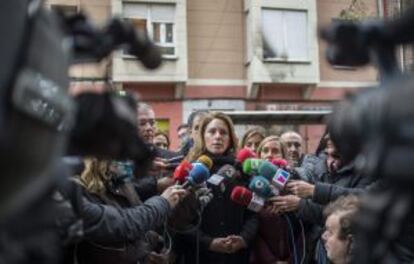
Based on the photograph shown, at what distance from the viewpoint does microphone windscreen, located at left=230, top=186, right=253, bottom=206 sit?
411cm

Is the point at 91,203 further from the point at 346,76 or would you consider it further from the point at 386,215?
the point at 346,76

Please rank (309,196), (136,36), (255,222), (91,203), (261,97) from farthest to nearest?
(261,97), (255,222), (309,196), (91,203), (136,36)

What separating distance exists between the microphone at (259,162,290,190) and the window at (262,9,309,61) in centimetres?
1262

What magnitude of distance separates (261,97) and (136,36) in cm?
1539

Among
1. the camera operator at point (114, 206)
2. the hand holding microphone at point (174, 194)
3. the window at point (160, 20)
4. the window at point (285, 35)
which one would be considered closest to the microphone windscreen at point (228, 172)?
the hand holding microphone at point (174, 194)

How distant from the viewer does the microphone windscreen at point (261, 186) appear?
4.05 meters

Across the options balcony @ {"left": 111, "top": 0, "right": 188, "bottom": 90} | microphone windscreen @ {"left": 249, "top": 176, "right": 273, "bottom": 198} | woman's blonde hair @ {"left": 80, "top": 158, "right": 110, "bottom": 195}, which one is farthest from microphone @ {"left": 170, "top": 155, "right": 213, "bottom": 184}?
balcony @ {"left": 111, "top": 0, "right": 188, "bottom": 90}

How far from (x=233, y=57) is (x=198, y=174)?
12828 mm

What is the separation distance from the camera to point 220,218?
14.2 ft

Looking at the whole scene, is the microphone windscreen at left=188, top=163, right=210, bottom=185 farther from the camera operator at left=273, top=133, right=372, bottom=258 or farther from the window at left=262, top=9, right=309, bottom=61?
the window at left=262, top=9, right=309, bottom=61

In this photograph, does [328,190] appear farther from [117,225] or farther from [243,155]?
[117,225]

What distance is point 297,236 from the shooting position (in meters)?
4.47

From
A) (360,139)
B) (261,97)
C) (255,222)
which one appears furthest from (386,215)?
(261,97)

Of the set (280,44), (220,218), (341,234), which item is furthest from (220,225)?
(280,44)
